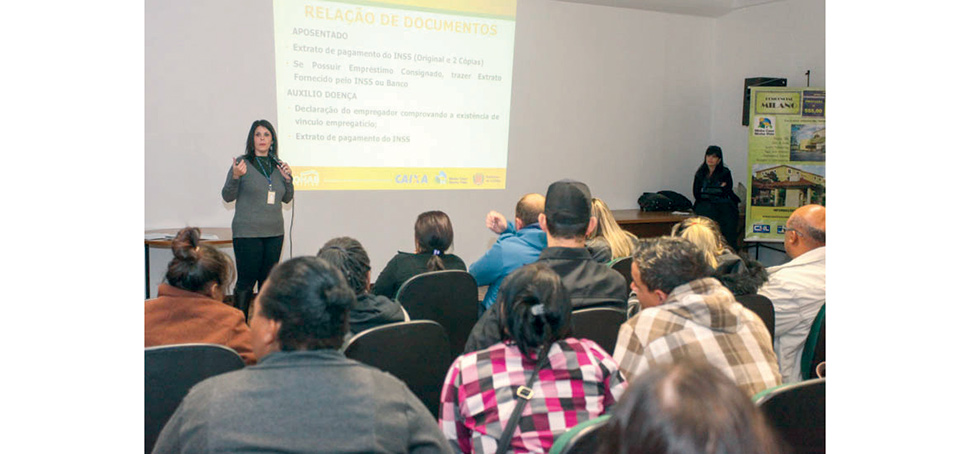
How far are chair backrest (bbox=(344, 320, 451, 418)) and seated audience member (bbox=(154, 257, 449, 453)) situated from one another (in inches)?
25.4

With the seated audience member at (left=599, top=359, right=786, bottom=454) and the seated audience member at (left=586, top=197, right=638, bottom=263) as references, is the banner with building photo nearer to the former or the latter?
the seated audience member at (left=586, top=197, right=638, bottom=263)

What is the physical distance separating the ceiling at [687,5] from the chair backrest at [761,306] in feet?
18.3

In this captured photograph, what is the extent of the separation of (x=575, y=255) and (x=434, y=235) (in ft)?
2.88

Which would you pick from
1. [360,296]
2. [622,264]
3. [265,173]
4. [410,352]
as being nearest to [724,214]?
[622,264]

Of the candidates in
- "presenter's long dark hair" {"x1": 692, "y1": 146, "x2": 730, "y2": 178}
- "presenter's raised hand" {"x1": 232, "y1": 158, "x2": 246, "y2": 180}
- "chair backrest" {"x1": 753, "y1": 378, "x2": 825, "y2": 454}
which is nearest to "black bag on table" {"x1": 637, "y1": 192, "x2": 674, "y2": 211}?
"presenter's long dark hair" {"x1": 692, "y1": 146, "x2": 730, "y2": 178}

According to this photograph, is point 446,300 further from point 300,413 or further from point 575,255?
point 300,413

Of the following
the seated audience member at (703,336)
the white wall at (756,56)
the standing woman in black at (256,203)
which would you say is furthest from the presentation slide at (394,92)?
the seated audience member at (703,336)

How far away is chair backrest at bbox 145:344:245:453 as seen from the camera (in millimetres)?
1764

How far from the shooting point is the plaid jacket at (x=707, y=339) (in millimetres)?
1789
